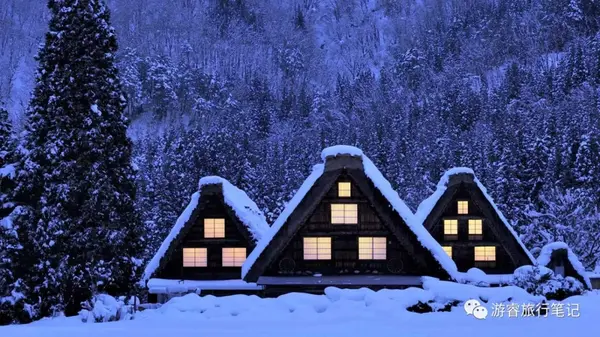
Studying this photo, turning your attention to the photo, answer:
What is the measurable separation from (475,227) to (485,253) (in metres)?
1.71

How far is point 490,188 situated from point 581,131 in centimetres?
3337

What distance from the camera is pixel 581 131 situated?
9219 centimetres

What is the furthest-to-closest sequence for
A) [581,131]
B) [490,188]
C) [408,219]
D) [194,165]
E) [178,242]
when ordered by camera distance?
1. [194,165]
2. [581,131]
3. [490,188]
4. [178,242]
5. [408,219]

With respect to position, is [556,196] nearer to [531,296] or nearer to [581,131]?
[581,131]

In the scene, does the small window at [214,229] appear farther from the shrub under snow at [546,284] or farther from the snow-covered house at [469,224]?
the shrub under snow at [546,284]

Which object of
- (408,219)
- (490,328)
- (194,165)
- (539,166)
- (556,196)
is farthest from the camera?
(194,165)

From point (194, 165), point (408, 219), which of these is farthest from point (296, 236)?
point (194, 165)

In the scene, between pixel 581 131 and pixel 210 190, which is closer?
pixel 210 190

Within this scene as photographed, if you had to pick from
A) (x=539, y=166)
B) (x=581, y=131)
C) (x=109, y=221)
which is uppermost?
(x=581, y=131)

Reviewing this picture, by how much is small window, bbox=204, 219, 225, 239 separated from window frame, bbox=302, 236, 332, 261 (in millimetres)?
5949

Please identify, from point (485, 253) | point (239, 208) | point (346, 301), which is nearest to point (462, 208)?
point (485, 253)

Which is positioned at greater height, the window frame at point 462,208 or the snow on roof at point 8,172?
the snow on roof at point 8,172

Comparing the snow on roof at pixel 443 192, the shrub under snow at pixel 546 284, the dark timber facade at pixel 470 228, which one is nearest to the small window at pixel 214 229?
the snow on roof at pixel 443 192

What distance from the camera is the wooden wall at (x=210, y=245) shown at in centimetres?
3666
